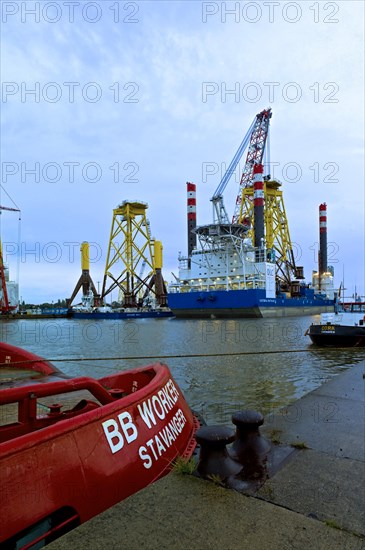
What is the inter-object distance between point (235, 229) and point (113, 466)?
58297mm

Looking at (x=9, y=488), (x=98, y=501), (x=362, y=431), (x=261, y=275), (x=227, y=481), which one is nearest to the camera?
(x=9, y=488)

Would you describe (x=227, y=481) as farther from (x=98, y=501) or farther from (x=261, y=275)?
(x=261, y=275)

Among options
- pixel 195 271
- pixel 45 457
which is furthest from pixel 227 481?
pixel 195 271

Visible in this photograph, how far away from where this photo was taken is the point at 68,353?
17750 millimetres

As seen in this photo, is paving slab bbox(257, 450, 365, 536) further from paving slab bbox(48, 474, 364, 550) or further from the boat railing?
the boat railing

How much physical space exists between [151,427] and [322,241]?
Result: 297 ft

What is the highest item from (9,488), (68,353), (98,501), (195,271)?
(195,271)

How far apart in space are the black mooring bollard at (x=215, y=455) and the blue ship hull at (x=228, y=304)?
49.0 m

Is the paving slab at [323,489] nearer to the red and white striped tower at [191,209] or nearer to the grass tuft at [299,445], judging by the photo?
the grass tuft at [299,445]

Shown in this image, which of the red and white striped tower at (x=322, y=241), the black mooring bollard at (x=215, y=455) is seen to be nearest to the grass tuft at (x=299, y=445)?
the black mooring bollard at (x=215, y=455)

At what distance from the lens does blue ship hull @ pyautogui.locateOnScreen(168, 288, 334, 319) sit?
51656 millimetres

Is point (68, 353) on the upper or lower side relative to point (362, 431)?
lower

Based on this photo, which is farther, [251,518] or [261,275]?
[261,275]

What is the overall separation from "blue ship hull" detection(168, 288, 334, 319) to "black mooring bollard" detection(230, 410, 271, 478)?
1905 inches
